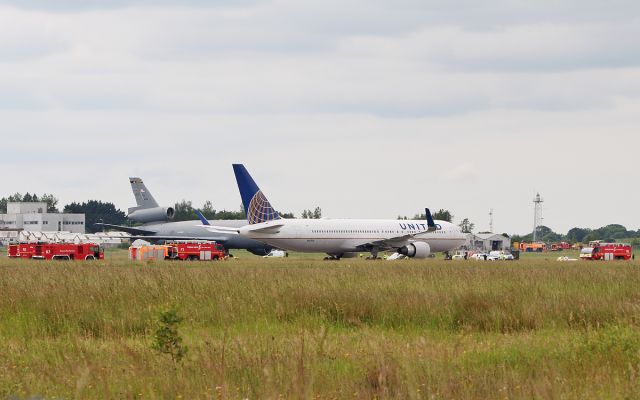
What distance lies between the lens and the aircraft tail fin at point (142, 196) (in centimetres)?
10251

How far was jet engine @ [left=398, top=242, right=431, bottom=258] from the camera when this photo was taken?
76.6 metres

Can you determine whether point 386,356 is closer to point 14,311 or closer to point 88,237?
point 14,311

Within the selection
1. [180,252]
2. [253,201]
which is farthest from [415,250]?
[180,252]

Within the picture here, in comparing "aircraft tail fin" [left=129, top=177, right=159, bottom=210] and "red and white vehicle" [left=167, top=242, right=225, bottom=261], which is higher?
"aircraft tail fin" [left=129, top=177, right=159, bottom=210]

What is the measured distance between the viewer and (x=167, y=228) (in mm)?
99062

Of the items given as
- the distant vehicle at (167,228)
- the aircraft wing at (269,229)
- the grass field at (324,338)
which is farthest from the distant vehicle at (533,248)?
the grass field at (324,338)

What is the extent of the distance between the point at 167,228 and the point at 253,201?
29013 mm

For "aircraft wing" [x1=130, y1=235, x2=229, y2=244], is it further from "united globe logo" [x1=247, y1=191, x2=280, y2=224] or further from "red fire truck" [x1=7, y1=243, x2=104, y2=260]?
"united globe logo" [x1=247, y1=191, x2=280, y2=224]

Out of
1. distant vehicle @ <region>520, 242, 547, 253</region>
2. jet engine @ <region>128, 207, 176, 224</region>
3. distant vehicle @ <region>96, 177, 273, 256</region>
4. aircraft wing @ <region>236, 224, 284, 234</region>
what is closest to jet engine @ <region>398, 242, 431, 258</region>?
aircraft wing @ <region>236, 224, 284, 234</region>

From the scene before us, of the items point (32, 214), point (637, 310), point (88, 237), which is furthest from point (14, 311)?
point (32, 214)

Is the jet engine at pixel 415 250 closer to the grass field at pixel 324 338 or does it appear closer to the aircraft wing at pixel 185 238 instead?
the aircraft wing at pixel 185 238

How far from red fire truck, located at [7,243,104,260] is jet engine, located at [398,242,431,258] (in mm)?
24358

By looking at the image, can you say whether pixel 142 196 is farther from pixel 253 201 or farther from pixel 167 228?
pixel 253 201

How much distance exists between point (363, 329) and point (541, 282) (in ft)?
33.9
